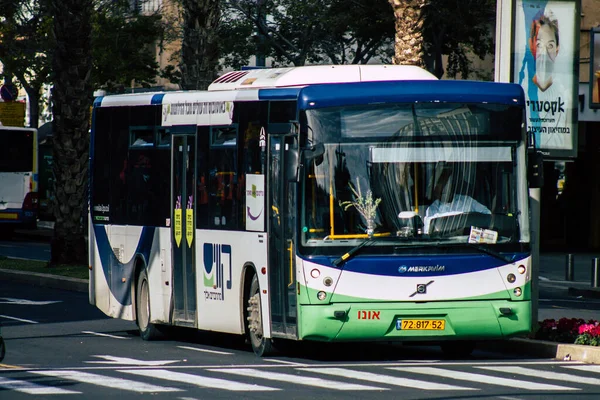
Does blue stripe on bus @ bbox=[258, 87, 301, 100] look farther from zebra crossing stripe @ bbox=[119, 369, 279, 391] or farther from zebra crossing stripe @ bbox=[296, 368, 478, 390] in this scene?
zebra crossing stripe @ bbox=[119, 369, 279, 391]

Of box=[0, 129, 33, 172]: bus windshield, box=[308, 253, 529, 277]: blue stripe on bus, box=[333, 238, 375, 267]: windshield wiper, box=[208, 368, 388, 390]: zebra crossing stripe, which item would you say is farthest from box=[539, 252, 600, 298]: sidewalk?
box=[0, 129, 33, 172]: bus windshield

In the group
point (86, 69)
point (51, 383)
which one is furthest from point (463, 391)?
point (86, 69)

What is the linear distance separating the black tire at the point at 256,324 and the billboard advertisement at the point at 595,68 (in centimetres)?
2218

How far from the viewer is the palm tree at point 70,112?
92.3 feet

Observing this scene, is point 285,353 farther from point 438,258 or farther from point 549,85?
point 549,85

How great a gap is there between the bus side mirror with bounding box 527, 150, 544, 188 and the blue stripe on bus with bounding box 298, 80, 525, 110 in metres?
0.57

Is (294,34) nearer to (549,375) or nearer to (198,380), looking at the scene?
(549,375)

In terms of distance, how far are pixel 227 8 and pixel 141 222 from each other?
103ft

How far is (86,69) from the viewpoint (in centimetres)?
2839

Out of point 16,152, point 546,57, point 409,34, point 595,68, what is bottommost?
point 16,152

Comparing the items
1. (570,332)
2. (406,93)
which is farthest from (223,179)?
(570,332)

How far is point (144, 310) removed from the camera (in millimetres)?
18312

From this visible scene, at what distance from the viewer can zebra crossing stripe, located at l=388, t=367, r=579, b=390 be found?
12125mm

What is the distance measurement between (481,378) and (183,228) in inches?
207
